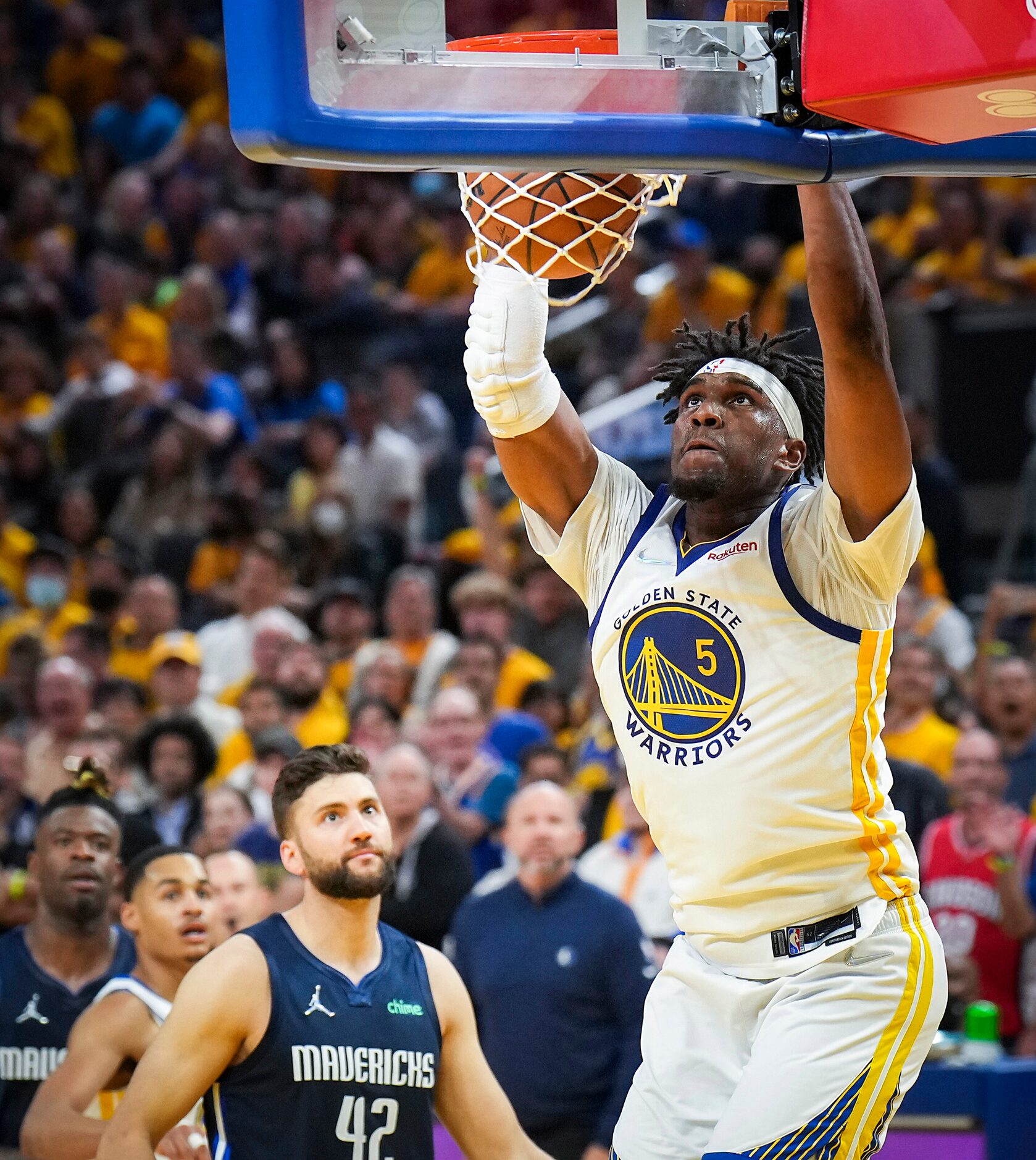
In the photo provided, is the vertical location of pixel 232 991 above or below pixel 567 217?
below

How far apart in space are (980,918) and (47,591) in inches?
246

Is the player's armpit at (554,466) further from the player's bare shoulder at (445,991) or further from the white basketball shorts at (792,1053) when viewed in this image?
the player's bare shoulder at (445,991)

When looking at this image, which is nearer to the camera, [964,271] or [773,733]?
[773,733]

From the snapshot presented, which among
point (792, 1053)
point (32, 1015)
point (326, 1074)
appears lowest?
point (32, 1015)

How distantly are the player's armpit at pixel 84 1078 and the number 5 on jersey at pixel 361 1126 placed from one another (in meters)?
0.78

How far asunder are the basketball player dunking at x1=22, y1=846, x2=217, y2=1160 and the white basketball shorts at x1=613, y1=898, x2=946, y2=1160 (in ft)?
5.79

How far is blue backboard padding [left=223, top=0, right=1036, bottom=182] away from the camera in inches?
116

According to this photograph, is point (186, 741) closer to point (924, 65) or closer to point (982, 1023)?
point (982, 1023)

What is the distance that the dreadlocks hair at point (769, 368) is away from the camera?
4062mm

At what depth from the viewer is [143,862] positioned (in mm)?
5598

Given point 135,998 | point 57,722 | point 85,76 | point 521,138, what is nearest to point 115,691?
point 57,722

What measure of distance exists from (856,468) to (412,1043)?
193cm

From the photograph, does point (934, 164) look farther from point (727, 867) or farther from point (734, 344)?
point (727, 867)

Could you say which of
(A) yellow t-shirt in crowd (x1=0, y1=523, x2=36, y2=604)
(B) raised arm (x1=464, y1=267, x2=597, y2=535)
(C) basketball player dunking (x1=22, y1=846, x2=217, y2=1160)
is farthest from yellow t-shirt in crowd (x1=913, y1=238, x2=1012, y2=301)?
(B) raised arm (x1=464, y1=267, x2=597, y2=535)
